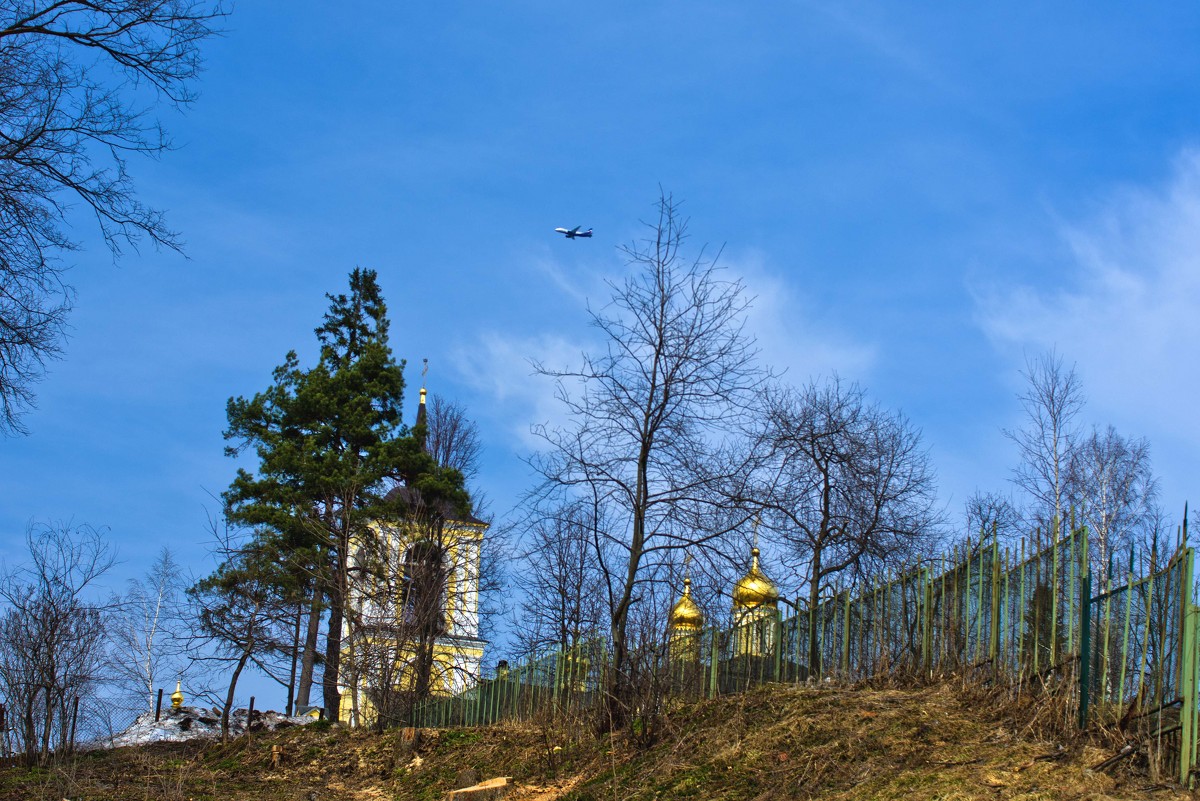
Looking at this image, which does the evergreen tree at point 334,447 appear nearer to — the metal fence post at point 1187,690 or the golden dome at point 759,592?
the golden dome at point 759,592

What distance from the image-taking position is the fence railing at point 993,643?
8516 millimetres

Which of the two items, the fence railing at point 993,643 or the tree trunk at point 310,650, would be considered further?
the tree trunk at point 310,650

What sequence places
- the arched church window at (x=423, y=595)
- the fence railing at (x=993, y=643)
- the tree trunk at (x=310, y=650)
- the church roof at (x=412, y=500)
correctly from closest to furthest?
the fence railing at (x=993, y=643)
the arched church window at (x=423, y=595)
the tree trunk at (x=310, y=650)
the church roof at (x=412, y=500)

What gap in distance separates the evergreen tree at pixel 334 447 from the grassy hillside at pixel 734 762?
1437cm

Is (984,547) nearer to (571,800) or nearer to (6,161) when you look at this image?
(571,800)

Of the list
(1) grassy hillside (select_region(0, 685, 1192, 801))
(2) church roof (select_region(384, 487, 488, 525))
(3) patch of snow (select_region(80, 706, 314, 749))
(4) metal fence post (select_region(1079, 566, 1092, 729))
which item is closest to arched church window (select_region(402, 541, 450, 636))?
(1) grassy hillside (select_region(0, 685, 1192, 801))

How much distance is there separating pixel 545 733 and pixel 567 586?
59.0ft

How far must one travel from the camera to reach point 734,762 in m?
10.4

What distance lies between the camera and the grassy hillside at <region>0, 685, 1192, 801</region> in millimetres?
8586

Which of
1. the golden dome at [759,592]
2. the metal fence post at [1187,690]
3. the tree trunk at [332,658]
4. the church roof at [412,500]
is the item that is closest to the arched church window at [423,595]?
the tree trunk at [332,658]

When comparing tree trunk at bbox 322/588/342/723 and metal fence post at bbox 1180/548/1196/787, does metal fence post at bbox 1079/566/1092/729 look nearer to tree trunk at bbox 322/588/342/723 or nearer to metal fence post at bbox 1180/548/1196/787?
metal fence post at bbox 1180/548/1196/787

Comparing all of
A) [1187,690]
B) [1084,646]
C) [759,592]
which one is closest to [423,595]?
[759,592]

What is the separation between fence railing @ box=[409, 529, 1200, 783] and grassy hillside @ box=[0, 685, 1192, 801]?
341mm

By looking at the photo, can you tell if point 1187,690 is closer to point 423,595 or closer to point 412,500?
point 423,595
